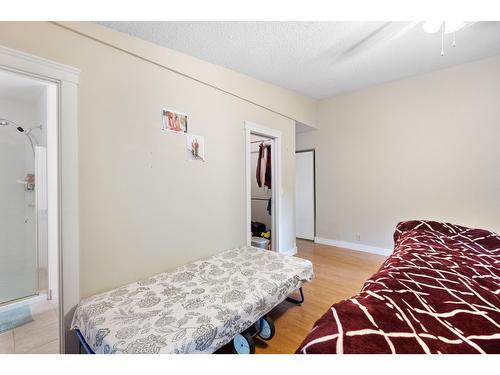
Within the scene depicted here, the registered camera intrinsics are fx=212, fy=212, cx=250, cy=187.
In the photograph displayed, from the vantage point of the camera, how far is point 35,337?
66.2 inches

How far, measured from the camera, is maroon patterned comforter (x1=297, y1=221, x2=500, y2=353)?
69 centimetres

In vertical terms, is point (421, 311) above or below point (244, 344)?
above

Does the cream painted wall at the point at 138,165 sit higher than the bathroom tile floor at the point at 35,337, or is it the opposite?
the cream painted wall at the point at 138,165

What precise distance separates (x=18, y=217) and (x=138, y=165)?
224cm

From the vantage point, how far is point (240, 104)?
266 centimetres

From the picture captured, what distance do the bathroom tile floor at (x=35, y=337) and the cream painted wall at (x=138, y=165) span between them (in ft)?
1.77

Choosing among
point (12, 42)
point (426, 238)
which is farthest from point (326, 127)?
point (12, 42)

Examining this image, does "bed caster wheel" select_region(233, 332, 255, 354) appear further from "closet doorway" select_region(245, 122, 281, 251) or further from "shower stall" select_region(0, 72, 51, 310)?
"shower stall" select_region(0, 72, 51, 310)

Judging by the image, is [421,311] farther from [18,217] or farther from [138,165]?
[18,217]

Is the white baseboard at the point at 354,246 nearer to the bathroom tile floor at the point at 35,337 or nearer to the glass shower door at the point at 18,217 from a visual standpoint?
the bathroom tile floor at the point at 35,337

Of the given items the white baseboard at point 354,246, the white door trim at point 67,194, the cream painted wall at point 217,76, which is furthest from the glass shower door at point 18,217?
the white baseboard at point 354,246

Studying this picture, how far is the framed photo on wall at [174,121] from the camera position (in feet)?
6.48

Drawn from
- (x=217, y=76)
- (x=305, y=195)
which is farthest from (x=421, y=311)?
(x=305, y=195)
